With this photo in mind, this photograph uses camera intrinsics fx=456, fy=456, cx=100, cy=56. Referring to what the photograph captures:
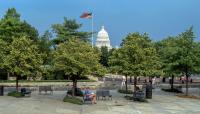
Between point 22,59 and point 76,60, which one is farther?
point 22,59

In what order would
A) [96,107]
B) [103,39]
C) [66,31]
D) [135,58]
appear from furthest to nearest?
[103,39] < [66,31] < [135,58] < [96,107]

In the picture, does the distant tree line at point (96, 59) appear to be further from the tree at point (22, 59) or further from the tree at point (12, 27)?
the tree at point (12, 27)

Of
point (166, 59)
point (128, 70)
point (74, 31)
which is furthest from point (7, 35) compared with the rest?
point (128, 70)

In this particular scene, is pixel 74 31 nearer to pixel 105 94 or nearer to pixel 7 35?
pixel 7 35

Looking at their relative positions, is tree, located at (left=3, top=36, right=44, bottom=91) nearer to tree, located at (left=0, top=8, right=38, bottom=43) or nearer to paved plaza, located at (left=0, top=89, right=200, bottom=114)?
paved plaza, located at (left=0, top=89, right=200, bottom=114)

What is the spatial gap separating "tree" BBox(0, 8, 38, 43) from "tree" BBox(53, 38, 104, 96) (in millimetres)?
36072

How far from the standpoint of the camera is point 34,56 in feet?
122

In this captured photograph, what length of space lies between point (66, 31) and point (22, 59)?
145ft

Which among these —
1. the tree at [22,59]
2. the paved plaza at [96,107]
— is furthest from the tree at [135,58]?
the tree at [22,59]

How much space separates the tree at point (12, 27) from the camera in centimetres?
7169

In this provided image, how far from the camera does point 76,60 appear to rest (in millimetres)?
34344

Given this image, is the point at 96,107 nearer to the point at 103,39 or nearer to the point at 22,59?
the point at 22,59

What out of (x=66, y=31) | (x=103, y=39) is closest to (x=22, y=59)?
(x=66, y=31)

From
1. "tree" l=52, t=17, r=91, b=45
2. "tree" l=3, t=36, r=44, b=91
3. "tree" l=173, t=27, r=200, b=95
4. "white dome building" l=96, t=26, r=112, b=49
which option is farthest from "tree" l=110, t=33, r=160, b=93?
"white dome building" l=96, t=26, r=112, b=49
